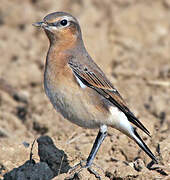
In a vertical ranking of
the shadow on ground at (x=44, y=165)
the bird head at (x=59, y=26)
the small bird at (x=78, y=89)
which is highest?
the bird head at (x=59, y=26)

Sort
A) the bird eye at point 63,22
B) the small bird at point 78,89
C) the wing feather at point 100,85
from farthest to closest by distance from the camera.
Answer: the bird eye at point 63,22 < the wing feather at point 100,85 < the small bird at point 78,89

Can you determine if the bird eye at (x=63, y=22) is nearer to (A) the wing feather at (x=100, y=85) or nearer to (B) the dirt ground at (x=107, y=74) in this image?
(A) the wing feather at (x=100, y=85)

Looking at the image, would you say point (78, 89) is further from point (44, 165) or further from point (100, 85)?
point (44, 165)

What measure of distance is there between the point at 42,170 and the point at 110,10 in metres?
8.39

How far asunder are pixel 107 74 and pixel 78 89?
478 centimetres

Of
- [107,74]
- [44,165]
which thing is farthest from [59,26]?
[107,74]

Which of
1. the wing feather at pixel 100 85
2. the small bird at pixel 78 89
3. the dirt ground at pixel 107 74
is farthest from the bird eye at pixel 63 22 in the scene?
the dirt ground at pixel 107 74

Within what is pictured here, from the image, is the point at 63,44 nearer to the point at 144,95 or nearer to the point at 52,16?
the point at 52,16

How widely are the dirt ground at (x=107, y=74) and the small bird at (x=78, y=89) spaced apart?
1.90ft

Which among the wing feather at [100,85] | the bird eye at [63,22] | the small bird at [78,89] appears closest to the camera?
the small bird at [78,89]

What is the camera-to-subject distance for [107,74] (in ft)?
39.9

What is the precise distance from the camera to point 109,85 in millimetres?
7848

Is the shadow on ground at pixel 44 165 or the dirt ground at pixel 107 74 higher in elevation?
the dirt ground at pixel 107 74

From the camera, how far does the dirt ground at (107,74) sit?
7828 millimetres
